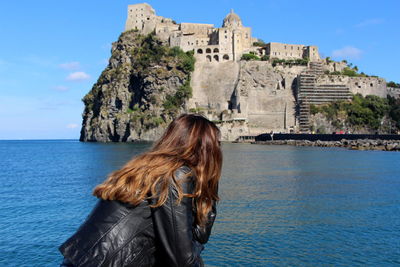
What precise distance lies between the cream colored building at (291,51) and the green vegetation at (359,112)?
12.1 meters

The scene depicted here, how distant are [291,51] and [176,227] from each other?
81837mm

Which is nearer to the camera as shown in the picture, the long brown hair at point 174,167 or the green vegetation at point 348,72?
the long brown hair at point 174,167

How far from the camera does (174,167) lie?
2734 millimetres

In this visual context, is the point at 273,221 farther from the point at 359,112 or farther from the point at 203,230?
the point at 359,112

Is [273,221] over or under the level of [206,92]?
under

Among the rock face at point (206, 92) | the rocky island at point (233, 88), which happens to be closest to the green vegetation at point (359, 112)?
the rocky island at point (233, 88)

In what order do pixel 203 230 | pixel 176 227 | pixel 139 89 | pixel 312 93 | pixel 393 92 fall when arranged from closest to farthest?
pixel 176 227
pixel 203 230
pixel 312 93
pixel 139 89
pixel 393 92

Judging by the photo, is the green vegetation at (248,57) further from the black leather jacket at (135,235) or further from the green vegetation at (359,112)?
the black leather jacket at (135,235)

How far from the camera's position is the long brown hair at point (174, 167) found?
105 inches

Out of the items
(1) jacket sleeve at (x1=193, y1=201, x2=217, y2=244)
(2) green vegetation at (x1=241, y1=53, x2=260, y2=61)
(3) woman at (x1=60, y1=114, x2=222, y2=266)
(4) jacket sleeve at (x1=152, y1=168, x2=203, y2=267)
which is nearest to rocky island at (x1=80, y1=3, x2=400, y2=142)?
(2) green vegetation at (x1=241, y1=53, x2=260, y2=61)

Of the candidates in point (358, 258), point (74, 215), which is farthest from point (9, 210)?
point (358, 258)

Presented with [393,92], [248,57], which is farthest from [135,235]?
[393,92]

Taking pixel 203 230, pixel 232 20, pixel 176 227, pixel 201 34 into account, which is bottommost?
pixel 203 230

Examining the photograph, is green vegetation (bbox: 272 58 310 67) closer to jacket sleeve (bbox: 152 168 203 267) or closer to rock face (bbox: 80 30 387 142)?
rock face (bbox: 80 30 387 142)
